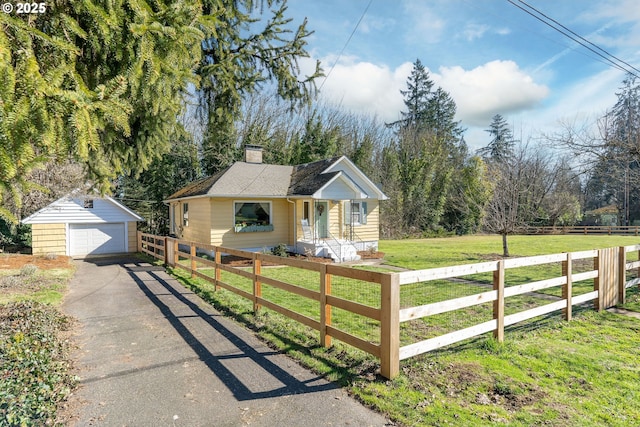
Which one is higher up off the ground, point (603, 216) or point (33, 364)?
point (603, 216)

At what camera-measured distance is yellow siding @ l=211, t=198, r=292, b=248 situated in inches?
571

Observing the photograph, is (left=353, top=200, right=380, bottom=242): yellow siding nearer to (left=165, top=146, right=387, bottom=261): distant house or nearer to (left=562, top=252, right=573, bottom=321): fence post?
(left=165, top=146, right=387, bottom=261): distant house

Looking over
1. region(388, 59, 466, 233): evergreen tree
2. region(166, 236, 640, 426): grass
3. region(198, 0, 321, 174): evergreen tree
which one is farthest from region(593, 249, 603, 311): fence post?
region(388, 59, 466, 233): evergreen tree

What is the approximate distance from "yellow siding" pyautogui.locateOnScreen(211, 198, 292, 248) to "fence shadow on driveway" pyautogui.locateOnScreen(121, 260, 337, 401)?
23.7ft

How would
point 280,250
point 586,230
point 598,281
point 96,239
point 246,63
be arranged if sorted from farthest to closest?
point 586,230
point 96,239
point 280,250
point 246,63
point 598,281

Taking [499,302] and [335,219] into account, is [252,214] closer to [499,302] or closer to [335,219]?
[335,219]

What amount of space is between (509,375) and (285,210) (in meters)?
13.2

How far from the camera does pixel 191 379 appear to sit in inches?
149

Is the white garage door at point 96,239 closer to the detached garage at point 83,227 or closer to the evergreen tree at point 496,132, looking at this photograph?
the detached garage at point 83,227

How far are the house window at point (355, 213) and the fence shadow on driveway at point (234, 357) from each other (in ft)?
34.8

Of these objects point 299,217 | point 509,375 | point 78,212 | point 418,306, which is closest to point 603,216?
point 299,217

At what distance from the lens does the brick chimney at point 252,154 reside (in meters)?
18.7

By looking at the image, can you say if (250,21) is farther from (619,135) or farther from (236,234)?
(236,234)

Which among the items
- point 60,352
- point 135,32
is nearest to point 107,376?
point 60,352
